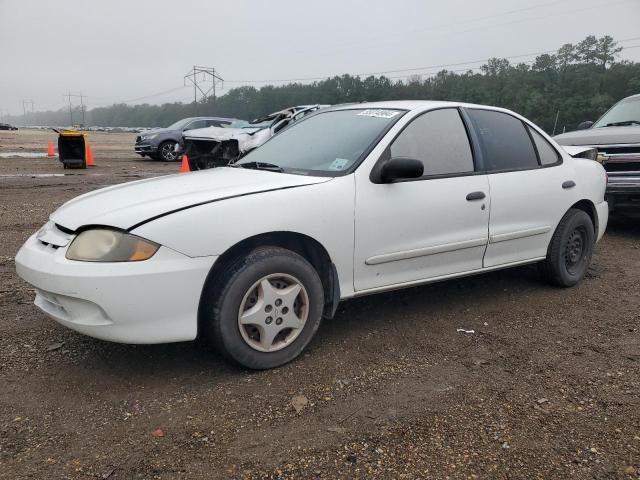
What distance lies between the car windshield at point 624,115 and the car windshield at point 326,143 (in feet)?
16.8

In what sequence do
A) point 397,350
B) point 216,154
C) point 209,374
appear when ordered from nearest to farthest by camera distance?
1. point 209,374
2. point 397,350
3. point 216,154

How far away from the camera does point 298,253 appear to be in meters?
3.10

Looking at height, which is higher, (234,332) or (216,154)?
(216,154)

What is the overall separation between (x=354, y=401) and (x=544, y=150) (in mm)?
2879

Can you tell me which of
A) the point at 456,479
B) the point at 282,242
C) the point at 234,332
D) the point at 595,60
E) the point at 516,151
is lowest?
the point at 456,479

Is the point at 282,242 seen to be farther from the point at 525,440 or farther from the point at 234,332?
the point at 525,440

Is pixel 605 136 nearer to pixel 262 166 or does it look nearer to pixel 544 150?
pixel 544 150

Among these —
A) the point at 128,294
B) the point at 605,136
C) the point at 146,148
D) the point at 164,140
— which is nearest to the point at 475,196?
the point at 128,294

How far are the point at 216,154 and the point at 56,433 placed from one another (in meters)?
10.6

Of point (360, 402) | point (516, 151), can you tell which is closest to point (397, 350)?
point (360, 402)

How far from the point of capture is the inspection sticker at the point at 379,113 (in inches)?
144

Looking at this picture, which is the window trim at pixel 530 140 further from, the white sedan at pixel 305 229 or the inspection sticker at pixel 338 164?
the inspection sticker at pixel 338 164

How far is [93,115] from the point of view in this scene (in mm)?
175750

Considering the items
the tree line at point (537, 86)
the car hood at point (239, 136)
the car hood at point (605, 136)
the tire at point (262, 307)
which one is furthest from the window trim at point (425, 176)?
the tree line at point (537, 86)
